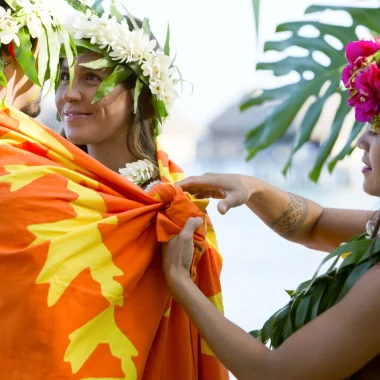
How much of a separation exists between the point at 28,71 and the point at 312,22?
0.71m

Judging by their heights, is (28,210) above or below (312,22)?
below

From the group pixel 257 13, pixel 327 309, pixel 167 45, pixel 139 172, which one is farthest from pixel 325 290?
pixel 167 45

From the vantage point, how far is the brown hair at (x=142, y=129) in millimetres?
2209

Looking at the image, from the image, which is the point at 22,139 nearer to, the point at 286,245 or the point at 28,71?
the point at 28,71

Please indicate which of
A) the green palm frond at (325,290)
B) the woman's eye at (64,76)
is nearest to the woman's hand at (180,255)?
the green palm frond at (325,290)

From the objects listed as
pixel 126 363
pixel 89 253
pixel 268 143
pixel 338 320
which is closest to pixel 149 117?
pixel 268 143

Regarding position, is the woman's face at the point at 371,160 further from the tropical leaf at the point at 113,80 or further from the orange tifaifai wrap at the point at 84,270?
the tropical leaf at the point at 113,80

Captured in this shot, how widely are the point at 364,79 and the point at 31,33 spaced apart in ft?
2.53

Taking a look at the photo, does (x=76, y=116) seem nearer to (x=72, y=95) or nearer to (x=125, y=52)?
(x=72, y=95)

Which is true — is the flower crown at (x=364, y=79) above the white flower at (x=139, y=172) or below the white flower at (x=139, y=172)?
above

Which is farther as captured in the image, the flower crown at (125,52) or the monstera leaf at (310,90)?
the flower crown at (125,52)

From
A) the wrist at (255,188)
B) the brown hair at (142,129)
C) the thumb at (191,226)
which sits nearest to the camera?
the thumb at (191,226)

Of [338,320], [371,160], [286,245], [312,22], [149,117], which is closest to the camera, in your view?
[338,320]

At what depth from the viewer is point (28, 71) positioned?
5.82ft
